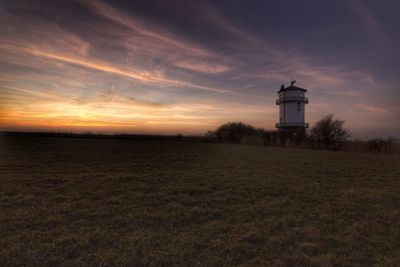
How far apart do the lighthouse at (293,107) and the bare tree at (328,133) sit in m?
5.63

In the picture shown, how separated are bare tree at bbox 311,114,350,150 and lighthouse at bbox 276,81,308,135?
563 centimetres

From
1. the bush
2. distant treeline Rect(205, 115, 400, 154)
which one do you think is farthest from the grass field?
the bush

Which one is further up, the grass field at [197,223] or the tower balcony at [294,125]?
the tower balcony at [294,125]

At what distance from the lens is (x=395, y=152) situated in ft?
55.4

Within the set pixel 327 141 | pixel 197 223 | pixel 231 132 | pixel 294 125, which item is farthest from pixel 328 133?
pixel 197 223

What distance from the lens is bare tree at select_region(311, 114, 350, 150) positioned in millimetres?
22922

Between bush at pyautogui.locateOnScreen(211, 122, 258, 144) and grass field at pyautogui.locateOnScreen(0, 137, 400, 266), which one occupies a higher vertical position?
bush at pyautogui.locateOnScreen(211, 122, 258, 144)

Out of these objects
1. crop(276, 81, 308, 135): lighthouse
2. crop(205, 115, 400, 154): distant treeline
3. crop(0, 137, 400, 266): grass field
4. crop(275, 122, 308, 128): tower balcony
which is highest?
crop(276, 81, 308, 135): lighthouse

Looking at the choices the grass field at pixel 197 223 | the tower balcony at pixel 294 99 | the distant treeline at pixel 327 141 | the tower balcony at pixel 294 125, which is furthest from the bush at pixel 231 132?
the grass field at pixel 197 223

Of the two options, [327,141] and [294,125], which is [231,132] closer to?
[294,125]

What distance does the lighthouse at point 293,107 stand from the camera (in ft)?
99.9

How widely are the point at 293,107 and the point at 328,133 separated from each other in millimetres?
7955

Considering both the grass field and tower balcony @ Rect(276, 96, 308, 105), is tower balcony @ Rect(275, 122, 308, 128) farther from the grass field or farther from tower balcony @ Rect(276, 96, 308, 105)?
the grass field

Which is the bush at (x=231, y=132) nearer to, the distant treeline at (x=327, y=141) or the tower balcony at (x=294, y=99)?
the distant treeline at (x=327, y=141)
